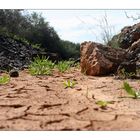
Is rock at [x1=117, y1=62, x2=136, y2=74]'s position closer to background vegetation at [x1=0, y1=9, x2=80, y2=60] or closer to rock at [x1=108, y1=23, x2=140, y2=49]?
rock at [x1=108, y1=23, x2=140, y2=49]

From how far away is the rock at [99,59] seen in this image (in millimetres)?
4789

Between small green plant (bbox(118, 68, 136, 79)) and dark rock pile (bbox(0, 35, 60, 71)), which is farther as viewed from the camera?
dark rock pile (bbox(0, 35, 60, 71))

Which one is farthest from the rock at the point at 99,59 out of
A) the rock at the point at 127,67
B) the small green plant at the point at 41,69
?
the small green plant at the point at 41,69

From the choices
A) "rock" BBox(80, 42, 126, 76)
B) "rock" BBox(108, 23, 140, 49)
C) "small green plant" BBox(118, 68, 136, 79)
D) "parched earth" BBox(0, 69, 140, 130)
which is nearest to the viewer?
"parched earth" BBox(0, 69, 140, 130)

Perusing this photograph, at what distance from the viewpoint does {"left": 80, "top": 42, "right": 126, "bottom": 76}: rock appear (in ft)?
15.7

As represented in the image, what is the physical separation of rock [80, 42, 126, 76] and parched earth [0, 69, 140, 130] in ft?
4.53

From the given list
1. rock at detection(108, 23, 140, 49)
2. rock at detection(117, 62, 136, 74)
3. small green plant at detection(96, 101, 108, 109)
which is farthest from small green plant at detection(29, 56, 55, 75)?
small green plant at detection(96, 101, 108, 109)

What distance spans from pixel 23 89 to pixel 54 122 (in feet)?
3.99

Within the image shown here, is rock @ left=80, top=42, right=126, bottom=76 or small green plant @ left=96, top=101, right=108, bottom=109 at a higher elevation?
rock @ left=80, top=42, right=126, bottom=76

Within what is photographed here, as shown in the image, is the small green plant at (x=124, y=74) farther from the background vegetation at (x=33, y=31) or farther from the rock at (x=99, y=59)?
the background vegetation at (x=33, y=31)

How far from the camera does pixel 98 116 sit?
224 centimetres

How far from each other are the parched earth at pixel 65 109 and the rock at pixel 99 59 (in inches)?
54.4

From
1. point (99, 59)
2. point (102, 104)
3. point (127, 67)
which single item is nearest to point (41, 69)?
point (99, 59)
